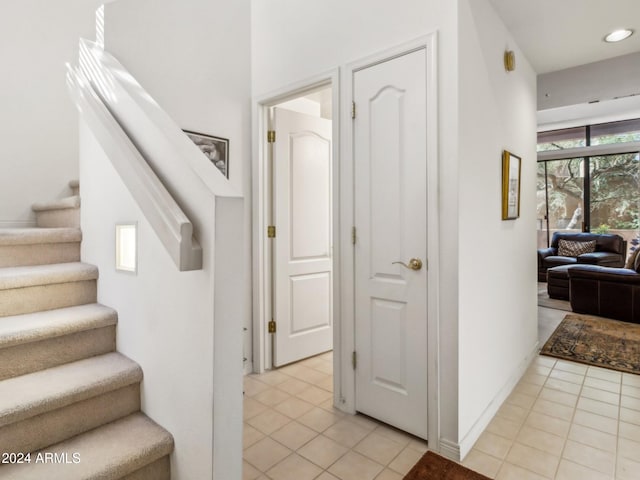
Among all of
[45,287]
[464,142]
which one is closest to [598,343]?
[464,142]

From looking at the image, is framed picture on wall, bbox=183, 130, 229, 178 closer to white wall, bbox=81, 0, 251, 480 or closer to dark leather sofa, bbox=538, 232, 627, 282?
white wall, bbox=81, 0, 251, 480

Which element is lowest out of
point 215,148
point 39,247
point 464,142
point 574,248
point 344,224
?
point 574,248

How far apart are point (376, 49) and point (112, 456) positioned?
2.34 metres

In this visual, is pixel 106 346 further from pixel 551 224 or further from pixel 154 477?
pixel 551 224

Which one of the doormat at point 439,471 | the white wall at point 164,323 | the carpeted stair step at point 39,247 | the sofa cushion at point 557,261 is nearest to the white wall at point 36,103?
the carpeted stair step at point 39,247

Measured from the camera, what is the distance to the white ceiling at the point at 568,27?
93.1 inches

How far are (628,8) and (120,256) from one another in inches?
135

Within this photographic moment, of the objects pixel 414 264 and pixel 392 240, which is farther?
pixel 392 240

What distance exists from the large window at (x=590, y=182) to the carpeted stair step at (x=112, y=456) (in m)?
7.64

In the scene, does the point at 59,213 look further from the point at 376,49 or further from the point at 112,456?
the point at 376,49

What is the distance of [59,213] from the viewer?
2.29 meters

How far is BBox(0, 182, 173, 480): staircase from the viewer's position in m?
1.18

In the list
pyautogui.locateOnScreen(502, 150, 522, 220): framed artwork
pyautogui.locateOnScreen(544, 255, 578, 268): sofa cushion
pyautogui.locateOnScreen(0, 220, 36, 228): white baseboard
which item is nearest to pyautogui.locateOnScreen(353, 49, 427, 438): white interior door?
pyautogui.locateOnScreen(502, 150, 522, 220): framed artwork

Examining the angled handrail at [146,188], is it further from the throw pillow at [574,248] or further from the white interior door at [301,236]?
the throw pillow at [574,248]
